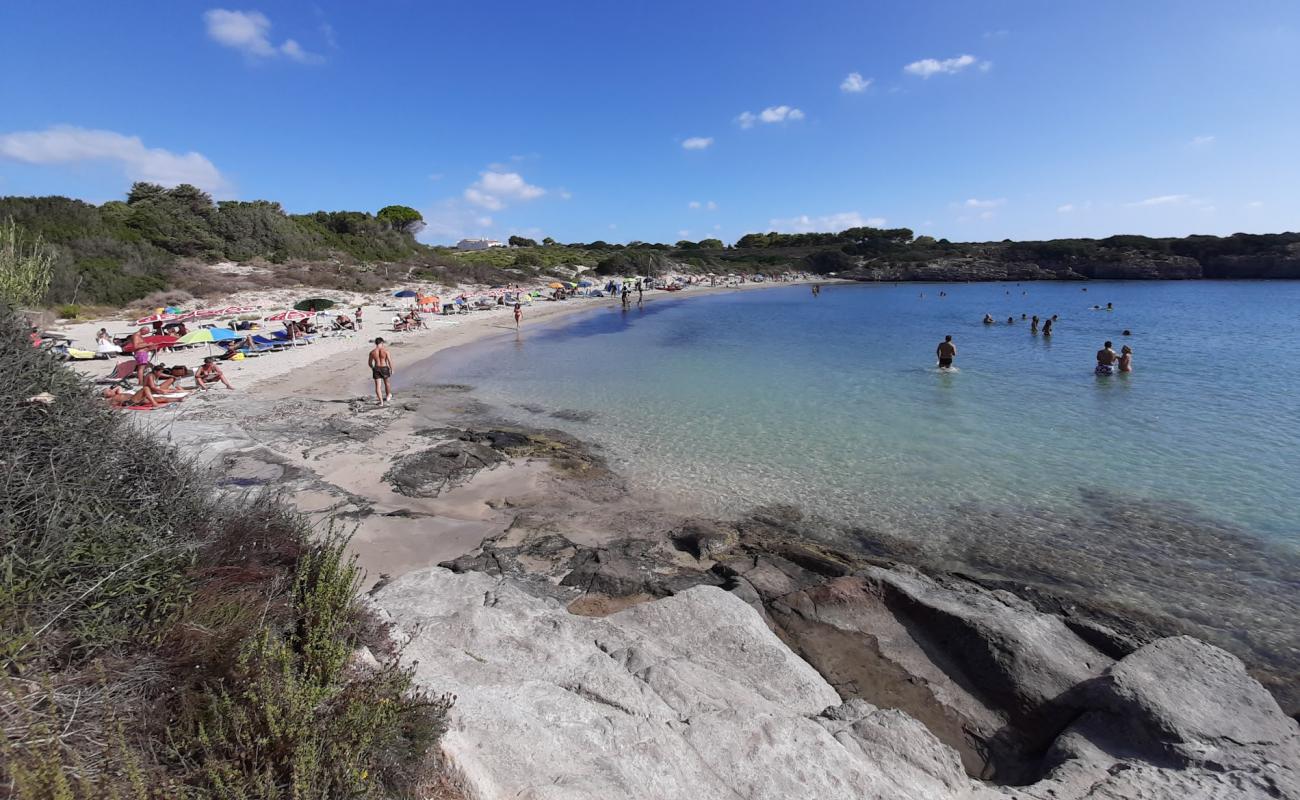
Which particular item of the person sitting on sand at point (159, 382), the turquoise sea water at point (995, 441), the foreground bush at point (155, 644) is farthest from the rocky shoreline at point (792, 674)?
the person sitting on sand at point (159, 382)

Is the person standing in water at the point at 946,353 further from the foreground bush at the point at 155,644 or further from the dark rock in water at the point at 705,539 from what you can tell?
the foreground bush at the point at 155,644

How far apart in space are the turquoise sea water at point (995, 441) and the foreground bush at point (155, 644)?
7.19 metres

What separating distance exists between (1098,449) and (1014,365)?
40.4 ft

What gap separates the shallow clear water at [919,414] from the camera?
1076cm

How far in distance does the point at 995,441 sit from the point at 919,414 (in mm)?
2506

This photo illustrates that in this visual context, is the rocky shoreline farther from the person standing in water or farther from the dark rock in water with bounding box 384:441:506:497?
the person standing in water

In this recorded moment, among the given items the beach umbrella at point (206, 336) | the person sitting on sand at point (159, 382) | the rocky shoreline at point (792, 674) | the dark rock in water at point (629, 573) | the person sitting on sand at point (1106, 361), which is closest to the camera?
the rocky shoreline at point (792, 674)

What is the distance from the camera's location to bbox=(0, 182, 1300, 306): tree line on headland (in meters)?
31.1

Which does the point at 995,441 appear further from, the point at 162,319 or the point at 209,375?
the point at 162,319

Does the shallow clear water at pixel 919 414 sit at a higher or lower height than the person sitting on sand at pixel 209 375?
lower

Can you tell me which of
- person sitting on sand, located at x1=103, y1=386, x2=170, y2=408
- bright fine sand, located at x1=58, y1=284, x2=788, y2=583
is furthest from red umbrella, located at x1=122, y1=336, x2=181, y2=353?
person sitting on sand, located at x1=103, y1=386, x2=170, y2=408

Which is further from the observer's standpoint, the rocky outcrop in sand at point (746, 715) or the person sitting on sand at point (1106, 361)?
the person sitting on sand at point (1106, 361)

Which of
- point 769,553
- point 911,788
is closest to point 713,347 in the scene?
point 769,553

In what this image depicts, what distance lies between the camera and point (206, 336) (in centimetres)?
1827
